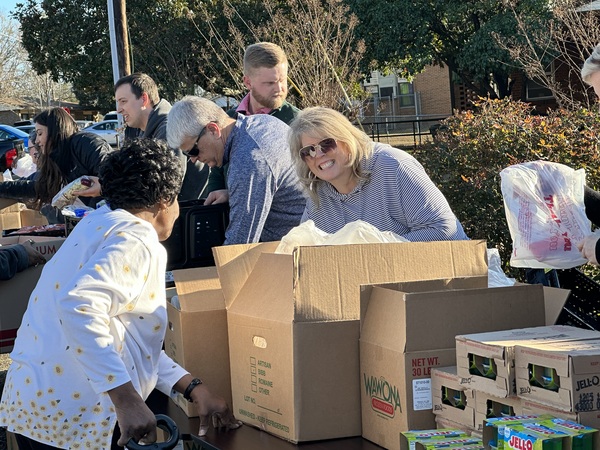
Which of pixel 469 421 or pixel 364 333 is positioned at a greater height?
pixel 364 333

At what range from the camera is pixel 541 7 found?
70.4ft

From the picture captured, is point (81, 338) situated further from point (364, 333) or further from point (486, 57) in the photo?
point (486, 57)

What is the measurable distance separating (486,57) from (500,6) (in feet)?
4.84

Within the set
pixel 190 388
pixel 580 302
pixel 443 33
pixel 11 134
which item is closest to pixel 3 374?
pixel 190 388

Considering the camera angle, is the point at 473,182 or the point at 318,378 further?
the point at 473,182

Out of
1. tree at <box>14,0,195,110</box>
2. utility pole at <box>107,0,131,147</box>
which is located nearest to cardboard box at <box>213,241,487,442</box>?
utility pole at <box>107,0,131,147</box>

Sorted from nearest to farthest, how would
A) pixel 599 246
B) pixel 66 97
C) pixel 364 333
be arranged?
pixel 364 333 → pixel 599 246 → pixel 66 97

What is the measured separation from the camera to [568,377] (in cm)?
190

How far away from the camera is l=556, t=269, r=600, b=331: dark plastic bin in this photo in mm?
2547

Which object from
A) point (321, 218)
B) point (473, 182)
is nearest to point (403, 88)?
point (473, 182)

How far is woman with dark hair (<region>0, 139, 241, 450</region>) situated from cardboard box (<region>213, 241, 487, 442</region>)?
33 cm

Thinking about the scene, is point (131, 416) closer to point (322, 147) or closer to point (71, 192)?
point (322, 147)

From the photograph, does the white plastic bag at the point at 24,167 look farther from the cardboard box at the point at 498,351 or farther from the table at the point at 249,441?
the cardboard box at the point at 498,351

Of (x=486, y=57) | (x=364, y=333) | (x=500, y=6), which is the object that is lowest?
(x=364, y=333)
